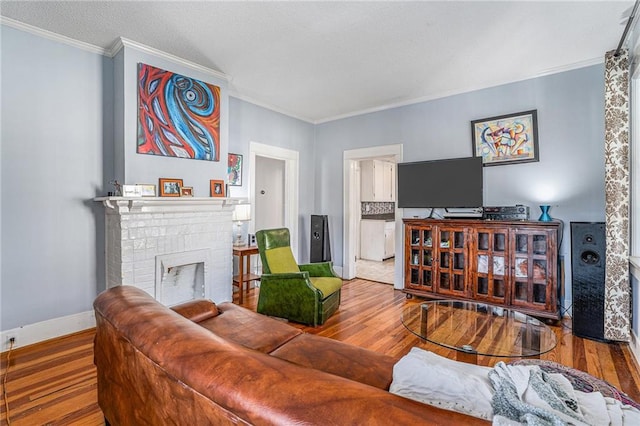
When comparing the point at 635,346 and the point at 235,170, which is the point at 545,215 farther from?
the point at 235,170

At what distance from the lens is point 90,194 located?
2.93 m

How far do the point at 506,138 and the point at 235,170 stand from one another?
11.3 feet

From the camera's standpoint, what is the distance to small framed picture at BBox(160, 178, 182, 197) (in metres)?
3.04

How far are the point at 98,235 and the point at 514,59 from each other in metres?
4.56

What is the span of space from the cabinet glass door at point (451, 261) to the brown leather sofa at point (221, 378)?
242 centimetres

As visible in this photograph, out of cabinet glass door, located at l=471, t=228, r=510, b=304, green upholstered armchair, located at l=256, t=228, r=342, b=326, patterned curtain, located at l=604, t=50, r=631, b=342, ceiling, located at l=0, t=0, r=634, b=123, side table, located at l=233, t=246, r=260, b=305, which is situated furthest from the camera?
side table, located at l=233, t=246, r=260, b=305

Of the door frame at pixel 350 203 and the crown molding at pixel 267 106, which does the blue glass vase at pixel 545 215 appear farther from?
the crown molding at pixel 267 106

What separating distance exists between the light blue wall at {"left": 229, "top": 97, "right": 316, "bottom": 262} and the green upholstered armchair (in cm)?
123

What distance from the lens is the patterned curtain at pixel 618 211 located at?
2607mm

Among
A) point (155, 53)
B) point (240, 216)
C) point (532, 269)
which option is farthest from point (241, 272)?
point (532, 269)

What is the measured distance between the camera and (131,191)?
2748 mm

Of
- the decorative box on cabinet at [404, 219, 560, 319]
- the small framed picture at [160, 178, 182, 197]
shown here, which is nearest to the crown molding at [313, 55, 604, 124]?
the decorative box on cabinet at [404, 219, 560, 319]

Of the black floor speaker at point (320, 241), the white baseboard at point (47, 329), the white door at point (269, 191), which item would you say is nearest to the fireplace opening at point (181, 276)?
the white baseboard at point (47, 329)

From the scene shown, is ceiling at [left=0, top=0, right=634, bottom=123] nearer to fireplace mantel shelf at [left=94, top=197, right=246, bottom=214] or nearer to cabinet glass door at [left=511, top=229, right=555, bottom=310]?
fireplace mantel shelf at [left=94, top=197, right=246, bottom=214]
